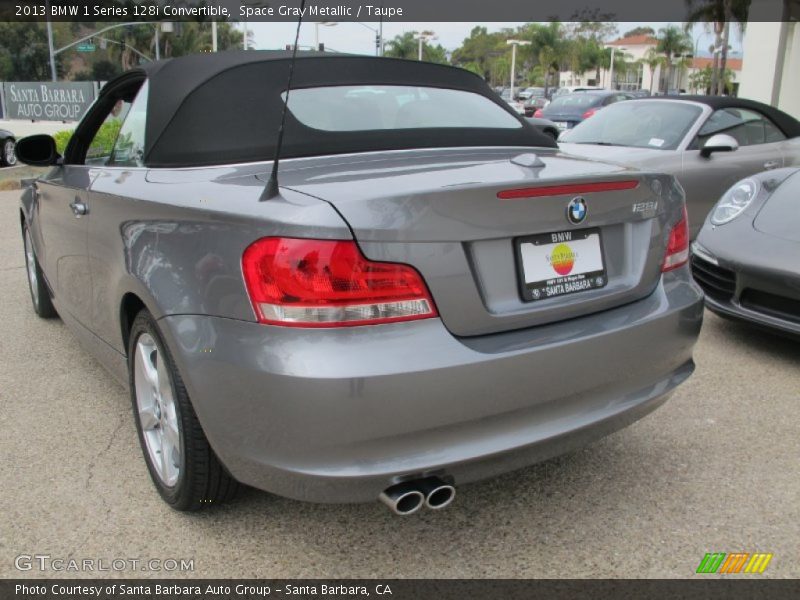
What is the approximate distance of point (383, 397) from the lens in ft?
6.06

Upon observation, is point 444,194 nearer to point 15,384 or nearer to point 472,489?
point 472,489

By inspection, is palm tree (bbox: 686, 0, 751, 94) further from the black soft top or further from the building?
the building

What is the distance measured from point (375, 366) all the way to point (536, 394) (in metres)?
0.50

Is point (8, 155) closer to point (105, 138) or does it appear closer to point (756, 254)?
point (105, 138)

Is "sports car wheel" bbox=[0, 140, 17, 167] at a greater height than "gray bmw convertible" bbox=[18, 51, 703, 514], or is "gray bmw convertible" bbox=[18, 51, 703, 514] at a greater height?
"gray bmw convertible" bbox=[18, 51, 703, 514]

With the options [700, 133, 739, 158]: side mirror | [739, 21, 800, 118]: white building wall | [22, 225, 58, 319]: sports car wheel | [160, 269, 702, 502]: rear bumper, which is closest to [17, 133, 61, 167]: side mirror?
[22, 225, 58, 319]: sports car wheel

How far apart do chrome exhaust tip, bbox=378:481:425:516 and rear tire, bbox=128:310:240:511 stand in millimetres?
636

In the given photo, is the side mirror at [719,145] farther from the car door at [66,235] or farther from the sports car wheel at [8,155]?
the sports car wheel at [8,155]

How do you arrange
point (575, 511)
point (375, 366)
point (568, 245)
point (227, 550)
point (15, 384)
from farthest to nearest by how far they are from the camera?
point (15, 384), point (575, 511), point (227, 550), point (568, 245), point (375, 366)

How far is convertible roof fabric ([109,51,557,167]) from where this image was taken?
8.51ft

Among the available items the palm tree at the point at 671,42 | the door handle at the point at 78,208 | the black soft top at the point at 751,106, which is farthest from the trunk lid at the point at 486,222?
the palm tree at the point at 671,42

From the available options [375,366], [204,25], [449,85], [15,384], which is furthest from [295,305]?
[204,25]

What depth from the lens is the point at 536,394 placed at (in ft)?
6.73

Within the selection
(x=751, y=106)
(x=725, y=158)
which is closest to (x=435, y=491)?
(x=725, y=158)
